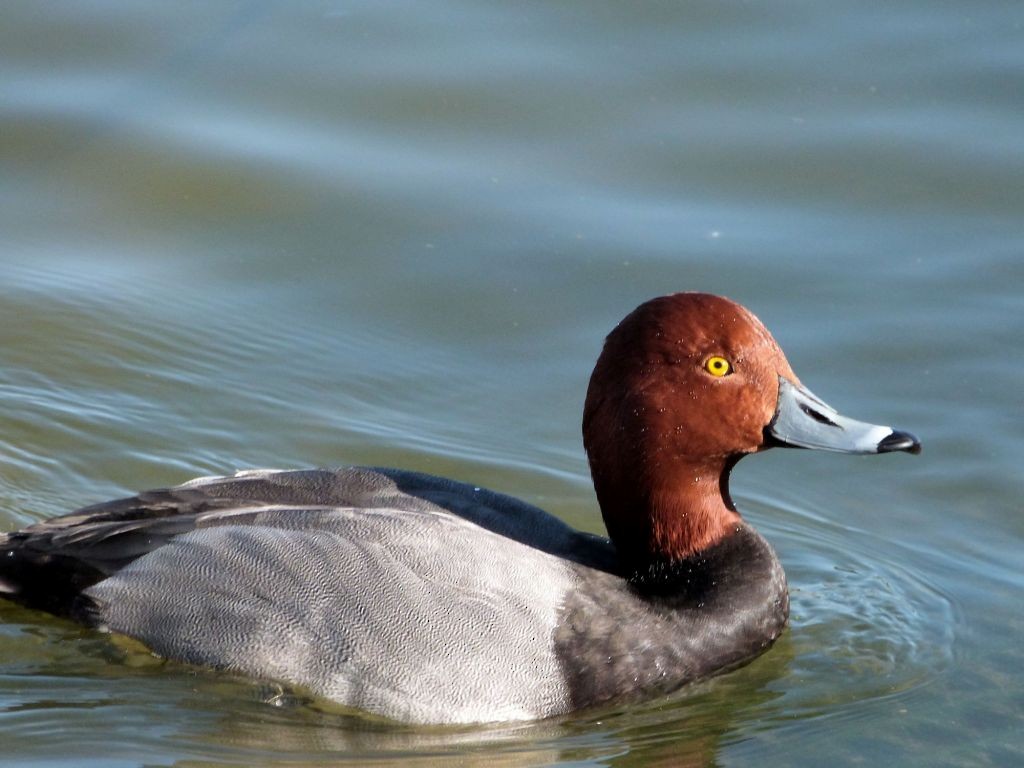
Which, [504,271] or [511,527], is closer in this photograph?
[511,527]

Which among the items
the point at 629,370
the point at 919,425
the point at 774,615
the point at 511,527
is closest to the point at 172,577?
the point at 511,527

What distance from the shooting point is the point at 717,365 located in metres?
6.19

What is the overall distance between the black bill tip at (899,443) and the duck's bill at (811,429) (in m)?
0.01

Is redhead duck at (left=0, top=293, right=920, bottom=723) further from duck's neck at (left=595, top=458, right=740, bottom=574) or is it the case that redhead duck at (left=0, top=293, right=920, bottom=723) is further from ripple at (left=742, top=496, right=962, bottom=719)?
ripple at (left=742, top=496, right=962, bottom=719)

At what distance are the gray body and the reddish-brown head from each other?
28 cm

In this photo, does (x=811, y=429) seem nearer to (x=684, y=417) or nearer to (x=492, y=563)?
(x=684, y=417)

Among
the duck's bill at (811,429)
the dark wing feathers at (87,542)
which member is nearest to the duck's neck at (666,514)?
the duck's bill at (811,429)

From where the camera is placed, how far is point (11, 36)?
1057cm

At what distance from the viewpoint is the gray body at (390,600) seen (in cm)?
574

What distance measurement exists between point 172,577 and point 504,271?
3.42m

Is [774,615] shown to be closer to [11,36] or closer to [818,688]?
[818,688]

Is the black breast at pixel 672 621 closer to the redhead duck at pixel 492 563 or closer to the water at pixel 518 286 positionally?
the redhead duck at pixel 492 563

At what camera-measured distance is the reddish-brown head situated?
20.2 feet

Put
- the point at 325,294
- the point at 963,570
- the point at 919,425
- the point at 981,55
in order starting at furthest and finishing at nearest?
the point at 981,55
the point at 325,294
the point at 919,425
the point at 963,570
